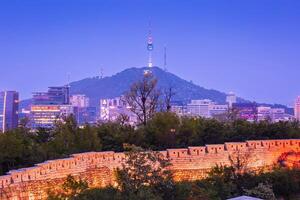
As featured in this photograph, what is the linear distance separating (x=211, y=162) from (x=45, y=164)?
8.21 m

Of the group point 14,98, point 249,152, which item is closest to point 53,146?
point 249,152

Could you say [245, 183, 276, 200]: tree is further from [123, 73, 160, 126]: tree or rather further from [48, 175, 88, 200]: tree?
[123, 73, 160, 126]: tree

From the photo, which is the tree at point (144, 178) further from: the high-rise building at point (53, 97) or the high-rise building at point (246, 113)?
the high-rise building at point (53, 97)

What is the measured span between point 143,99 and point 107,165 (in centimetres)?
1249

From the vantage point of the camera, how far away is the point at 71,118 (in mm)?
23312

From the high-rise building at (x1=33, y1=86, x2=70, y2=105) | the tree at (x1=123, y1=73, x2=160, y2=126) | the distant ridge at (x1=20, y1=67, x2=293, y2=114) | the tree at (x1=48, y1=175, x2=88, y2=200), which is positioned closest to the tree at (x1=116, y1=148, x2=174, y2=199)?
the tree at (x1=48, y1=175, x2=88, y2=200)

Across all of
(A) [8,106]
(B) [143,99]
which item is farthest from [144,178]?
(A) [8,106]

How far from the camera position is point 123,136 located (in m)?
23.8

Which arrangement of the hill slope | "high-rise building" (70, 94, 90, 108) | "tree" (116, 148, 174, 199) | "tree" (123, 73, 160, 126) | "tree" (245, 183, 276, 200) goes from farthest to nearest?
the hill slope → "high-rise building" (70, 94, 90, 108) → "tree" (123, 73, 160, 126) → "tree" (245, 183, 276, 200) → "tree" (116, 148, 174, 199)

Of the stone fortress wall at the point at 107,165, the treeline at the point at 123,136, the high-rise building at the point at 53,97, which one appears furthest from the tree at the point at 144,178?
the high-rise building at the point at 53,97

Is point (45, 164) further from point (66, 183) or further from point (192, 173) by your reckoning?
point (192, 173)

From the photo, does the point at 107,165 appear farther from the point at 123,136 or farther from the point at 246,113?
the point at 246,113

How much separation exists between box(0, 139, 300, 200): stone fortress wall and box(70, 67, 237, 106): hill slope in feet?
395

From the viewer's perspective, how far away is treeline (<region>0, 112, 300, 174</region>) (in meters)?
19.2
